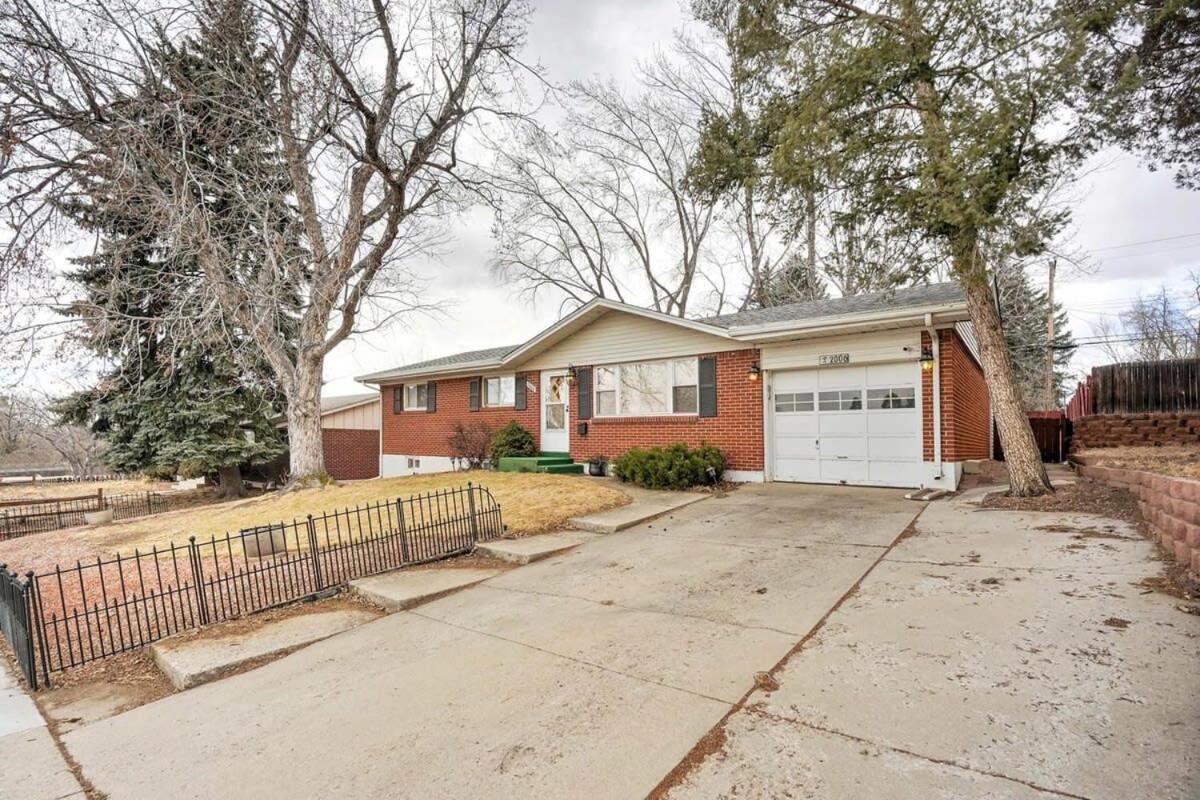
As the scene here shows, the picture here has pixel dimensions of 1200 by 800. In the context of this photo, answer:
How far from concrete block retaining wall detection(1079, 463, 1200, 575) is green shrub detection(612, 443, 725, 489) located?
591 centimetres

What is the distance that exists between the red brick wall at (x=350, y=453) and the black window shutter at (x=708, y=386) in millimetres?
15995

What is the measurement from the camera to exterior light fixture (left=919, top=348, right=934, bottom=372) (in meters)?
9.23

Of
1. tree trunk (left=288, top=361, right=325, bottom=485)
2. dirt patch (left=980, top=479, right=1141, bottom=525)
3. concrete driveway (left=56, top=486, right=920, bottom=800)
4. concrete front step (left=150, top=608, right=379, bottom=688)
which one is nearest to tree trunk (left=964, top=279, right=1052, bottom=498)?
dirt patch (left=980, top=479, right=1141, bottom=525)

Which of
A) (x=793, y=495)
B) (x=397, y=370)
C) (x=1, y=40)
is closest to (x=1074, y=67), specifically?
(x=793, y=495)

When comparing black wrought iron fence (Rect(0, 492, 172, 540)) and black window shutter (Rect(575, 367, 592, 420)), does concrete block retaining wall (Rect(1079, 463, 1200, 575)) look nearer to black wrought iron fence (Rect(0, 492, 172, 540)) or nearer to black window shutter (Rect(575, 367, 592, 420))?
black window shutter (Rect(575, 367, 592, 420))

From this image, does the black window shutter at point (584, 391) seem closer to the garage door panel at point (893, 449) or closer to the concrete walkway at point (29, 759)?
the garage door panel at point (893, 449)

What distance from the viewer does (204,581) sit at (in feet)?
18.4

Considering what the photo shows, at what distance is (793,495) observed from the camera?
30.8 ft

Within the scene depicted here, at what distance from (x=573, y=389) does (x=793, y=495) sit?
243 inches

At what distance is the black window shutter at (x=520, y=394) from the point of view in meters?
15.0

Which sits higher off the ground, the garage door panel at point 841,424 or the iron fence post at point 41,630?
the garage door panel at point 841,424

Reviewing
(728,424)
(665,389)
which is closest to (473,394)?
(665,389)

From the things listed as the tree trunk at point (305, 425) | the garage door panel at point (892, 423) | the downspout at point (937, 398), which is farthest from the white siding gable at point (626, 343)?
the tree trunk at point (305, 425)

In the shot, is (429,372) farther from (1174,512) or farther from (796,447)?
(1174,512)
